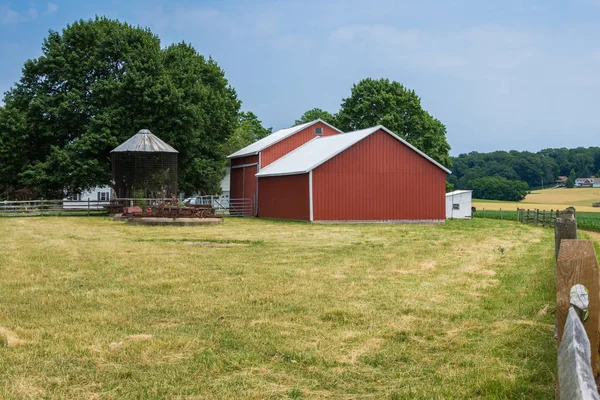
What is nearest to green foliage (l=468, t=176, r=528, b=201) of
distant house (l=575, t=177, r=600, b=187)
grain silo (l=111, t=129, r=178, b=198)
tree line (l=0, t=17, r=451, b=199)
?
distant house (l=575, t=177, r=600, b=187)

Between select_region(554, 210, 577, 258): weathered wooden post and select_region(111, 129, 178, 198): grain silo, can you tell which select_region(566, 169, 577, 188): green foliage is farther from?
select_region(554, 210, 577, 258): weathered wooden post

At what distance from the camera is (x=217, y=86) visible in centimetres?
4681

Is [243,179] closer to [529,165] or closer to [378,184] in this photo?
[378,184]

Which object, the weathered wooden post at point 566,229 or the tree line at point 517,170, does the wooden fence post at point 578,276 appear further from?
the tree line at point 517,170

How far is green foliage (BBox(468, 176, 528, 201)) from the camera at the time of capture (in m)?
86.7

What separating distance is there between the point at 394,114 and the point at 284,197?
2131 centimetres

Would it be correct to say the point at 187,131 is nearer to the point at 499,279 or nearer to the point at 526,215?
the point at 526,215

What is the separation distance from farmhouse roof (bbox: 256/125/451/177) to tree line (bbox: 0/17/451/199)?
5.44 meters

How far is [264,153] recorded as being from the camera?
39.4 meters

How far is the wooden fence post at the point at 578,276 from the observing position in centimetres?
420

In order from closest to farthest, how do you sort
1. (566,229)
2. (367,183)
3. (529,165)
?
(566,229) < (367,183) < (529,165)

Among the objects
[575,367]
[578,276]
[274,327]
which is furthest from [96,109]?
[575,367]

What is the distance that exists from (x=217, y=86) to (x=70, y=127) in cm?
→ 1182

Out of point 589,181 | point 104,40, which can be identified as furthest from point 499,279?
point 589,181
